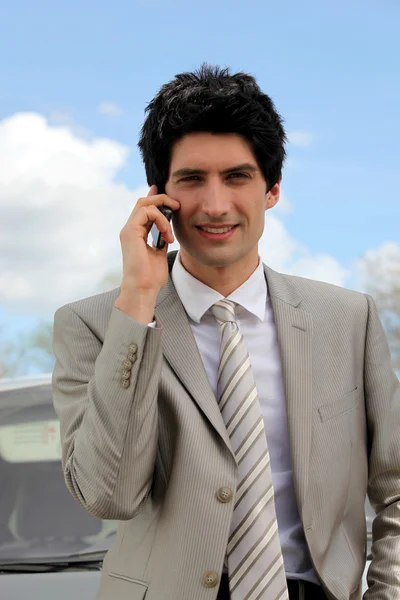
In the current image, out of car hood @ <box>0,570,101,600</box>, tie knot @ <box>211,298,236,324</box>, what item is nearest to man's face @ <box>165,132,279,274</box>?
tie knot @ <box>211,298,236,324</box>

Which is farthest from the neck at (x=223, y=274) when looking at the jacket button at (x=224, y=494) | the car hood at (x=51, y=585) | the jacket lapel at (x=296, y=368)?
the car hood at (x=51, y=585)

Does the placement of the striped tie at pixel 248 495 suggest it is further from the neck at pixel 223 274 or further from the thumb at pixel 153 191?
the thumb at pixel 153 191

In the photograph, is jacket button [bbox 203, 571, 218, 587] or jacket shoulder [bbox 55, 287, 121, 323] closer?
jacket button [bbox 203, 571, 218, 587]

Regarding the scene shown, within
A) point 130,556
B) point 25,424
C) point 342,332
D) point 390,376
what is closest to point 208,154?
point 342,332

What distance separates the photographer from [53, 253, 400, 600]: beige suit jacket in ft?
7.77

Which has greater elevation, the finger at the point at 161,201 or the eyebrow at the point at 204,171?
the eyebrow at the point at 204,171

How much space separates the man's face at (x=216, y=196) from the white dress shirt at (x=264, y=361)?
0.10m

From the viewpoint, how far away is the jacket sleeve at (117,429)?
236 cm

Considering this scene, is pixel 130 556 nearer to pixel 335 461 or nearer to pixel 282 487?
pixel 282 487

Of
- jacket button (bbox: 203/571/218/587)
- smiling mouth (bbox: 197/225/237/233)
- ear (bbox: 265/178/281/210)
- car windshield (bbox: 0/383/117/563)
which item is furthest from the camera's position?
car windshield (bbox: 0/383/117/563)

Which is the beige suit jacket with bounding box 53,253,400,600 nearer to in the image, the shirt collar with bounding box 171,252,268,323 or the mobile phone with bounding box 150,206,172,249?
the shirt collar with bounding box 171,252,268,323

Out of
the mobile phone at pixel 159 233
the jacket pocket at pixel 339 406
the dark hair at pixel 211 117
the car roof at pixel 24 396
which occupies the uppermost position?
the dark hair at pixel 211 117

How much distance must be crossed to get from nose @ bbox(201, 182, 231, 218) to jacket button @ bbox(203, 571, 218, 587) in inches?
34.6

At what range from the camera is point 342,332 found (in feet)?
8.84
